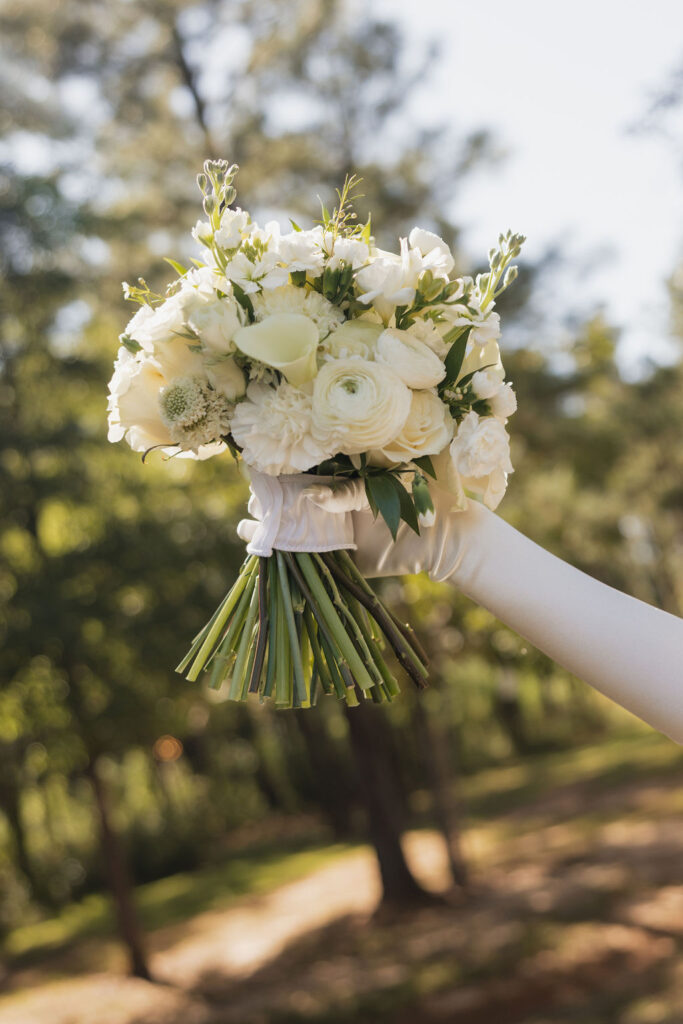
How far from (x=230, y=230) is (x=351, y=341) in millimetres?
374

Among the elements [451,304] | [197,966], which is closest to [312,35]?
[451,304]

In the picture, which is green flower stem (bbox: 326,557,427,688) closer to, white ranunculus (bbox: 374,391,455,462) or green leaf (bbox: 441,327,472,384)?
white ranunculus (bbox: 374,391,455,462)

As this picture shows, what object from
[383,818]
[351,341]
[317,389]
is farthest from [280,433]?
[383,818]

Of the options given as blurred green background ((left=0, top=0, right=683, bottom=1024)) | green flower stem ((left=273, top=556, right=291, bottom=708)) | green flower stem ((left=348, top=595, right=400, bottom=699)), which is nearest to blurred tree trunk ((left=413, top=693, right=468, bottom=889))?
blurred green background ((left=0, top=0, right=683, bottom=1024))

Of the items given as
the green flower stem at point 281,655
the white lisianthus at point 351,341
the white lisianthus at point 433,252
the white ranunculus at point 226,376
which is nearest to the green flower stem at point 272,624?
the green flower stem at point 281,655

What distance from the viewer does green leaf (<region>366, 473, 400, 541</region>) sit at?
6.40 ft

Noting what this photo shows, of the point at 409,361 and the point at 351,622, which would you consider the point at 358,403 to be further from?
the point at 351,622

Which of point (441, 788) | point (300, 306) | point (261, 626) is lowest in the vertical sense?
point (441, 788)

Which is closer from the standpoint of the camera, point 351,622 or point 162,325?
point 162,325

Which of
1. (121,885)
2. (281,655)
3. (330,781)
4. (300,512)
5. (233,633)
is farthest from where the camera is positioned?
(330,781)

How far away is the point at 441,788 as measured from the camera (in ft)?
31.9

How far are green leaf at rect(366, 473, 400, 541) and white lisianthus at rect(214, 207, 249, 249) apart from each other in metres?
0.58

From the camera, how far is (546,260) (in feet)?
34.1

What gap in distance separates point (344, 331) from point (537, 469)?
9.88 meters
